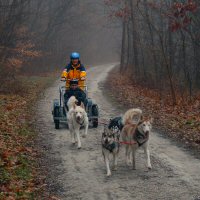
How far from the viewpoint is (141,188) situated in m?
7.91

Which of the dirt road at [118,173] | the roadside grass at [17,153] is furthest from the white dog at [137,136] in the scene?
the roadside grass at [17,153]

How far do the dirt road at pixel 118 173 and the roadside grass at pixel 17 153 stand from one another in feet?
1.33

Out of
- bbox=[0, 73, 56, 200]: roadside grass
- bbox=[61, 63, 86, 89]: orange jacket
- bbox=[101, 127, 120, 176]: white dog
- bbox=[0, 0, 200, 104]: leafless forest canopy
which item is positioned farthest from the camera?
bbox=[0, 0, 200, 104]: leafless forest canopy

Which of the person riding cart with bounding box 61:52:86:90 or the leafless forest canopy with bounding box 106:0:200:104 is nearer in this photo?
the person riding cart with bounding box 61:52:86:90

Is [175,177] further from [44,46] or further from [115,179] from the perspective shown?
[44,46]

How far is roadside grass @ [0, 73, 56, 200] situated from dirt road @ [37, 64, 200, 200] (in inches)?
16.0

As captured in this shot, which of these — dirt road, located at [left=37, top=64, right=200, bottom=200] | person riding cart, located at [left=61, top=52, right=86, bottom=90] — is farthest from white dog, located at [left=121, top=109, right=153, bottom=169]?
person riding cart, located at [left=61, top=52, right=86, bottom=90]

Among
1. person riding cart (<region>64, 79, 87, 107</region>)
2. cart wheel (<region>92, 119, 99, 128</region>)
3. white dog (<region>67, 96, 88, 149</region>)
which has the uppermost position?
person riding cart (<region>64, 79, 87, 107</region>)

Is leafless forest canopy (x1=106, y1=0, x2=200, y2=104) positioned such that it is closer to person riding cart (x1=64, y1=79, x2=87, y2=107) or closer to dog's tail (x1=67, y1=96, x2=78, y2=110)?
person riding cart (x1=64, y1=79, x2=87, y2=107)

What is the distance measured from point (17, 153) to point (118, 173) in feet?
9.63

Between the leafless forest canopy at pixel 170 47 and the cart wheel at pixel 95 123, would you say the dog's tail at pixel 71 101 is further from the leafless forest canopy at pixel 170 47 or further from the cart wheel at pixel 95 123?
the leafless forest canopy at pixel 170 47

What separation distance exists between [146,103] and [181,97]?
172 cm

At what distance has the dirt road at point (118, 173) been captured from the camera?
7.68m

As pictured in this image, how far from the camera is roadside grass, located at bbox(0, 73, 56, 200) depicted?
7.84 meters
